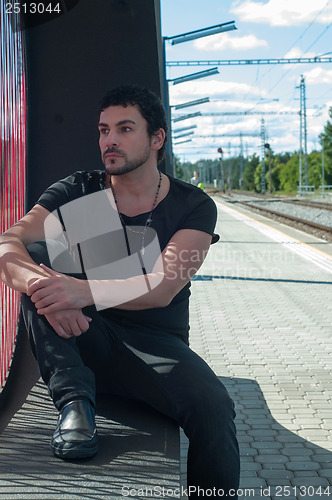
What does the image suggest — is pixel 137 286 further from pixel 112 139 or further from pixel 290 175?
pixel 290 175

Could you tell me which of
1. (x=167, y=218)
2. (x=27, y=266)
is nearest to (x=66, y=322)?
(x=27, y=266)

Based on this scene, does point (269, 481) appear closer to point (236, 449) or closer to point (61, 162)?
point (236, 449)

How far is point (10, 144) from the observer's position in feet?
13.4

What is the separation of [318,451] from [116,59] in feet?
8.59

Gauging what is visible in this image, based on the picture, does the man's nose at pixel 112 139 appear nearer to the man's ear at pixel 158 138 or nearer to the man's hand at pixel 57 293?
the man's ear at pixel 158 138

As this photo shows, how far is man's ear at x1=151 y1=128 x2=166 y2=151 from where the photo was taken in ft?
11.2

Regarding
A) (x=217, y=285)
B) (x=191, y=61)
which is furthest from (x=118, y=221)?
(x=191, y=61)

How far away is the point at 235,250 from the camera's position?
15.4 meters

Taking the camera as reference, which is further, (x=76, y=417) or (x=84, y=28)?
(x=84, y=28)

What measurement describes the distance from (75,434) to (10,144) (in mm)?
2077

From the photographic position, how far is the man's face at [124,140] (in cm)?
330

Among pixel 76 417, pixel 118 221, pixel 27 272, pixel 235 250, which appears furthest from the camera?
pixel 235 250

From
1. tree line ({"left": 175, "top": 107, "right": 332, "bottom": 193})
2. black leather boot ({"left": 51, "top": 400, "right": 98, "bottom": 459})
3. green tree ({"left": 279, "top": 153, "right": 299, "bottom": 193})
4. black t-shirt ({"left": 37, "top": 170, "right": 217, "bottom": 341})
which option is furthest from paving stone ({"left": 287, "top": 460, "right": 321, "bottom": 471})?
green tree ({"left": 279, "top": 153, "right": 299, "bottom": 193})

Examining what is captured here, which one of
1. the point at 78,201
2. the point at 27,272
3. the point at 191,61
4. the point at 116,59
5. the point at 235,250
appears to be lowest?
the point at 235,250
